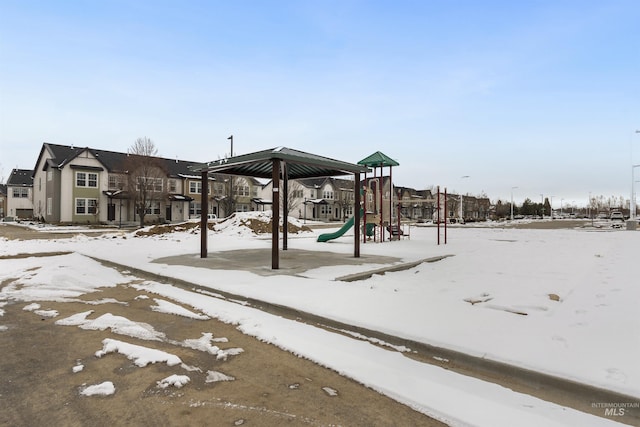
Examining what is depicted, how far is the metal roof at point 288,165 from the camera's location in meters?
9.67

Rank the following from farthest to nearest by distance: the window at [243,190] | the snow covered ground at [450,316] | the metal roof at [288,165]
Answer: the window at [243,190] → the metal roof at [288,165] → the snow covered ground at [450,316]

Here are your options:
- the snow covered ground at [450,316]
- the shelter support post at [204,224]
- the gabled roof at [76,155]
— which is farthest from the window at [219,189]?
the snow covered ground at [450,316]

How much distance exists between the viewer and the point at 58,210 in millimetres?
38438

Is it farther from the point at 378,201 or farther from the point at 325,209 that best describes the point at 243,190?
the point at 378,201

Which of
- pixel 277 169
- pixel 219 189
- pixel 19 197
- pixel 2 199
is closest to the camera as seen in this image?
pixel 277 169

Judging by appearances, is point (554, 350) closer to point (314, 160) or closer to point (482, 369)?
point (482, 369)

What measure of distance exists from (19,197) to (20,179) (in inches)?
149

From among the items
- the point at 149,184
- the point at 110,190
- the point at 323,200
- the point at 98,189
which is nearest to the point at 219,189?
the point at 149,184

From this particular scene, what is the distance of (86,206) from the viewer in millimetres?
39656

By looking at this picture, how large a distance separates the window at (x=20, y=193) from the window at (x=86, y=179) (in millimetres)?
27376

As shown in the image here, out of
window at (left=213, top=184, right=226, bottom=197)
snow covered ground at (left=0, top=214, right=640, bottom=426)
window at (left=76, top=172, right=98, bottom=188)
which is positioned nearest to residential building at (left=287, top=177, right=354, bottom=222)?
window at (left=213, top=184, right=226, bottom=197)

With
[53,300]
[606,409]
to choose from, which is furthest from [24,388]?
[606,409]

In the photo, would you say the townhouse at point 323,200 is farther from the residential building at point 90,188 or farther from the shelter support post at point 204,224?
the shelter support post at point 204,224

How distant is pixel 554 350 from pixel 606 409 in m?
0.95
